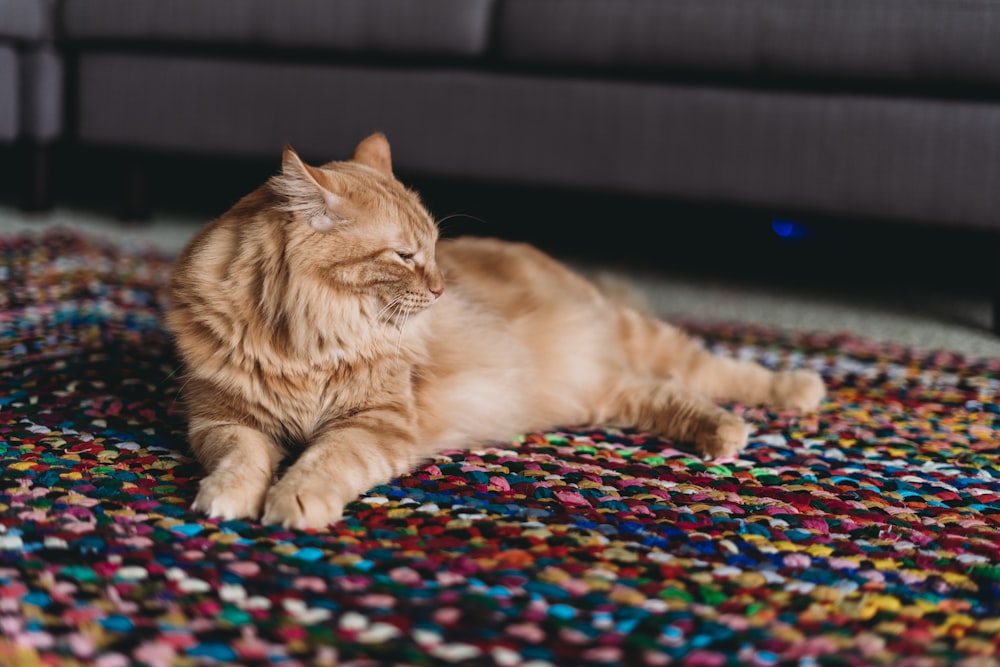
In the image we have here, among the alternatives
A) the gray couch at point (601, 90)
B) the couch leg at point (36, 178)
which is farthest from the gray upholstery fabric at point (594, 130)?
the couch leg at point (36, 178)

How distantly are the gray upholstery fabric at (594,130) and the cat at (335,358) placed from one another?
3.33 ft

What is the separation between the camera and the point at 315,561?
1.02 m

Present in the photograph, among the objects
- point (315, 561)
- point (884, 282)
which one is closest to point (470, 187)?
point (884, 282)

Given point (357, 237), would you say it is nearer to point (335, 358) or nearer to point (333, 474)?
point (335, 358)

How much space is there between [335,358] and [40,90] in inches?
93.5

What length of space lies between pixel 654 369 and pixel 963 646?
948 mm

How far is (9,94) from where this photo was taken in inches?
122

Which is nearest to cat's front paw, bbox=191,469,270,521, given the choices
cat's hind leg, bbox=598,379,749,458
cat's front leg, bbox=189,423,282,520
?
cat's front leg, bbox=189,423,282,520

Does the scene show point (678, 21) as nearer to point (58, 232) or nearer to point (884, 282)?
point (884, 282)

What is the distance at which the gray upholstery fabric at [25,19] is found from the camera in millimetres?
2992

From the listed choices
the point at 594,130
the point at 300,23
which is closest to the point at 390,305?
the point at 594,130

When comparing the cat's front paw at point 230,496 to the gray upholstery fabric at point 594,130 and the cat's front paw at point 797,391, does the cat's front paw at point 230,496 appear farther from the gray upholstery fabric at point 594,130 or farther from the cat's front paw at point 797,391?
the gray upholstery fabric at point 594,130

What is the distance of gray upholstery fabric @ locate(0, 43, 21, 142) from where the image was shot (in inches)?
121

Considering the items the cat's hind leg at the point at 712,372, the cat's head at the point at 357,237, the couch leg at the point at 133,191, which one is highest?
the cat's head at the point at 357,237
